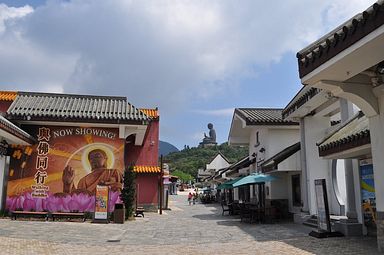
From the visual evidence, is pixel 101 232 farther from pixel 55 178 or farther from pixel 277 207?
pixel 277 207

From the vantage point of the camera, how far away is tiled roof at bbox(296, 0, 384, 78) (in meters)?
5.47

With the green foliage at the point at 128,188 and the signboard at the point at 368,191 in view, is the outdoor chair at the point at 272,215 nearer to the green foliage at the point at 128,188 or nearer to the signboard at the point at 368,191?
the signboard at the point at 368,191

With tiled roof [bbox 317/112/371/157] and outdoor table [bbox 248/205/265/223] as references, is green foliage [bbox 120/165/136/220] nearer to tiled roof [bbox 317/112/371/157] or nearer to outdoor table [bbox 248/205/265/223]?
outdoor table [bbox 248/205/265/223]

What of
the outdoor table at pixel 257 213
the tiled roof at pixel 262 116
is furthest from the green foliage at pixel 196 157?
the outdoor table at pixel 257 213

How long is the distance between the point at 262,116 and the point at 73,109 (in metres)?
9.93

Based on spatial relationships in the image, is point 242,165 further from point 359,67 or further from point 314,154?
point 359,67

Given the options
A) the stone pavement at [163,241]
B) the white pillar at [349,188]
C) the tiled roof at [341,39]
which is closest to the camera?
the tiled roof at [341,39]

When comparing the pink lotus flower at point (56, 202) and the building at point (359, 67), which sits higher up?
the building at point (359, 67)

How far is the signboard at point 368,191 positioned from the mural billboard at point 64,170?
32.9 feet

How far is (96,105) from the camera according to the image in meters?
18.2

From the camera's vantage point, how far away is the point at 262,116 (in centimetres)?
2073

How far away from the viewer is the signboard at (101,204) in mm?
15602

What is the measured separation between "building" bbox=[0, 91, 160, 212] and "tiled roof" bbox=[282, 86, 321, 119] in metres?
6.18

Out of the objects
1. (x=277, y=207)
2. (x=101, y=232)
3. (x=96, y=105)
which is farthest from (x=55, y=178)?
(x=277, y=207)
